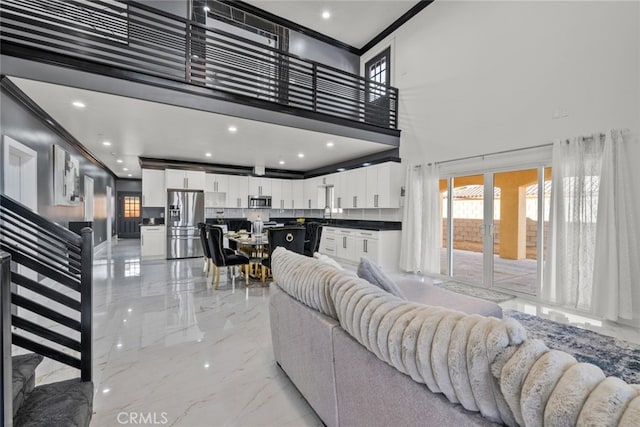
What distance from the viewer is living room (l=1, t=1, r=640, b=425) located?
200 centimetres

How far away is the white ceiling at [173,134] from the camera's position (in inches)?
147

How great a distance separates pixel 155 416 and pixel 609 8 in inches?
227

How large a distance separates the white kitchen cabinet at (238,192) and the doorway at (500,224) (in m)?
5.25

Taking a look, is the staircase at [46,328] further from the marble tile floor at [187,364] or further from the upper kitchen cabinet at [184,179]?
the upper kitchen cabinet at [184,179]

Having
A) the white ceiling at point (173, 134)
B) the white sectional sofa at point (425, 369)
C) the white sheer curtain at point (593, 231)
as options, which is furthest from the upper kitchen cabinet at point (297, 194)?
the white sectional sofa at point (425, 369)

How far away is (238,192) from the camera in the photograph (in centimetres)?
819

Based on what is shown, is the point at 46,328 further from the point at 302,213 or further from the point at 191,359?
the point at 302,213

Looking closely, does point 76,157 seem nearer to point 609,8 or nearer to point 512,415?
point 512,415

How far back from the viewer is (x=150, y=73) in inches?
144

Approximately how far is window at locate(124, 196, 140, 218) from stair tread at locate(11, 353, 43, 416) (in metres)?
12.3

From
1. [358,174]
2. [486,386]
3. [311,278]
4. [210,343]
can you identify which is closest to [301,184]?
[358,174]

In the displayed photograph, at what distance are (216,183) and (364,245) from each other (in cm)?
437

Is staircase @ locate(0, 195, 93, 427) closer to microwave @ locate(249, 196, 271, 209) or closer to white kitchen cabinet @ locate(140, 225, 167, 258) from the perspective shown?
white kitchen cabinet @ locate(140, 225, 167, 258)

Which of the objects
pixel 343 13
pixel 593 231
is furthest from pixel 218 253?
pixel 343 13
